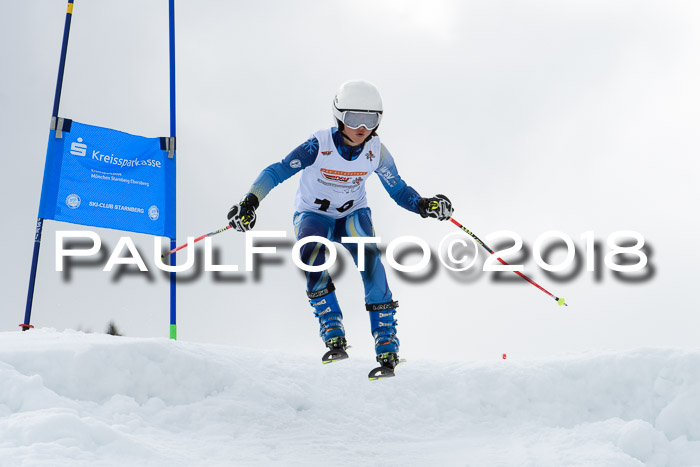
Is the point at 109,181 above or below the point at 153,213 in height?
above

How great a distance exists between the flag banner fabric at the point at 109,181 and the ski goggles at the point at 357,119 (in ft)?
12.7

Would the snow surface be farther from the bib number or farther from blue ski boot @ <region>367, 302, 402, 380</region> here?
the bib number

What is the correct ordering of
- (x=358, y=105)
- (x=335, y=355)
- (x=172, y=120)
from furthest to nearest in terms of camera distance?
(x=172, y=120) → (x=335, y=355) → (x=358, y=105)

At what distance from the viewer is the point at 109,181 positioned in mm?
8484

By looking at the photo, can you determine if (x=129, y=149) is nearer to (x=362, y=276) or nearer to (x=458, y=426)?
(x=362, y=276)

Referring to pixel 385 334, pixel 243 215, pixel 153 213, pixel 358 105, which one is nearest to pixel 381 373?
pixel 385 334

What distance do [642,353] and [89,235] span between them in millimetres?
5950

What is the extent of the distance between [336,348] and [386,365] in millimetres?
443

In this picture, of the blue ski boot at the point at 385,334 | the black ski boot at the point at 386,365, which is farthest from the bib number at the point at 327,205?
the black ski boot at the point at 386,365

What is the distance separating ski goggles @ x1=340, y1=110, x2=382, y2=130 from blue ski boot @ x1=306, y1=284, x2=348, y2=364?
138 cm

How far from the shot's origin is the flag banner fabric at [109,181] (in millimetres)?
8180

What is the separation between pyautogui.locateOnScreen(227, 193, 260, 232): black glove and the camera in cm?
535

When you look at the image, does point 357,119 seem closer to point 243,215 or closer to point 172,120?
point 243,215

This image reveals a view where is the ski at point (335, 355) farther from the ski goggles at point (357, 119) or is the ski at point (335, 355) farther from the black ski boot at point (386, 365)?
the ski goggles at point (357, 119)
